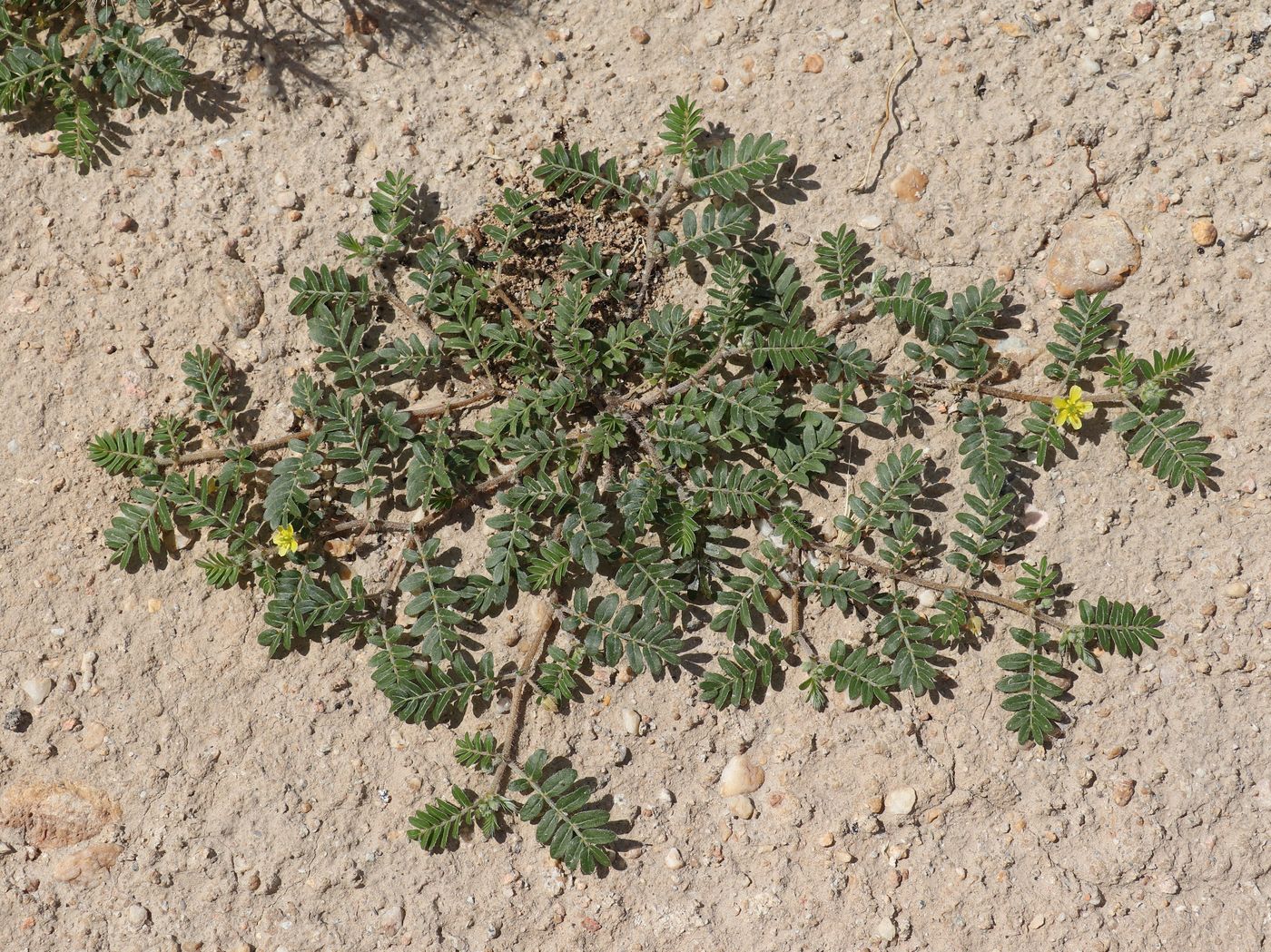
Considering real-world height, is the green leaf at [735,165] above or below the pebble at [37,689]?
above

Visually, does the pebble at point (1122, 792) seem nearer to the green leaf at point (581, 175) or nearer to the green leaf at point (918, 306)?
the green leaf at point (918, 306)

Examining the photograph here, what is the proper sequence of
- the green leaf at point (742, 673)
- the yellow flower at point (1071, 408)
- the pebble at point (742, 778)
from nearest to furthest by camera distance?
the yellow flower at point (1071, 408) → the green leaf at point (742, 673) → the pebble at point (742, 778)

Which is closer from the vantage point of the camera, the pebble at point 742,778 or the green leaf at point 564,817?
the green leaf at point 564,817

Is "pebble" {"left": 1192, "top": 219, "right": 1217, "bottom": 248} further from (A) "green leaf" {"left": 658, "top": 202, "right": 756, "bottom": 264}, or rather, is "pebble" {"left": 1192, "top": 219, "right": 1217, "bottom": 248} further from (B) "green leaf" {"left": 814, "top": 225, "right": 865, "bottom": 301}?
(A) "green leaf" {"left": 658, "top": 202, "right": 756, "bottom": 264}

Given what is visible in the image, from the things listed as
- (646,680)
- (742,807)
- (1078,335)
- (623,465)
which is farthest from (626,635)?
(1078,335)

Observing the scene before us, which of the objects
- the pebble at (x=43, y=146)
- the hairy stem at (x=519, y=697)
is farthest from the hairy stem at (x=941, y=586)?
the pebble at (x=43, y=146)

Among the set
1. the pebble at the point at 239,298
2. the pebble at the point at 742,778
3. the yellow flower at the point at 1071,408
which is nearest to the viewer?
the yellow flower at the point at 1071,408
